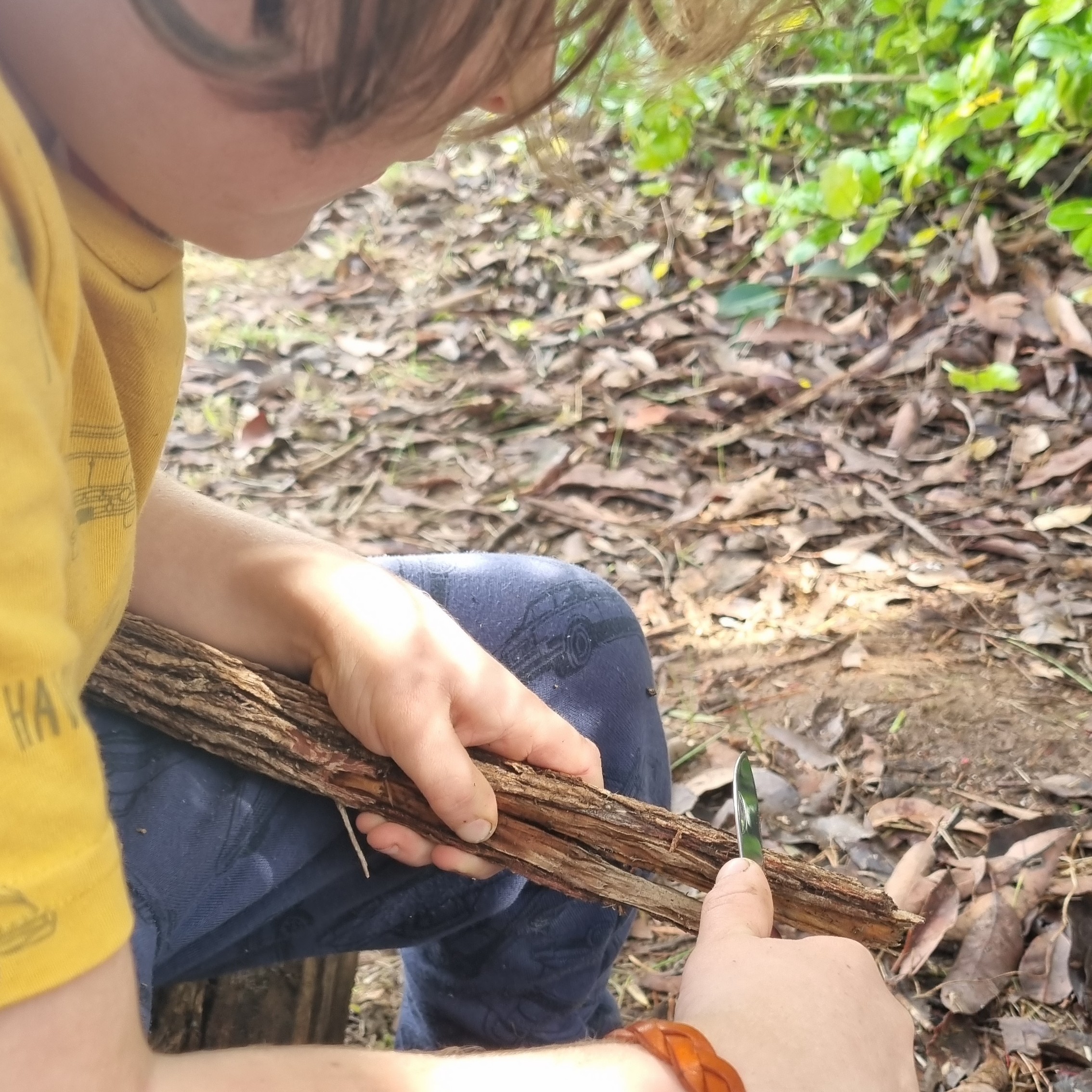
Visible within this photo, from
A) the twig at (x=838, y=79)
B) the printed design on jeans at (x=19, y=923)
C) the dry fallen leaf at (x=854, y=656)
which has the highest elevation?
the twig at (x=838, y=79)

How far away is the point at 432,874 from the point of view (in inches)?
44.9

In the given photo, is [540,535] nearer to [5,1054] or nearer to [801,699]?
[801,699]

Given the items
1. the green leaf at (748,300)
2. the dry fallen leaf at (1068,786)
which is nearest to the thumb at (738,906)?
the dry fallen leaf at (1068,786)

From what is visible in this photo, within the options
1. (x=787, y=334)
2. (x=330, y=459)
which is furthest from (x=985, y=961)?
(x=330, y=459)

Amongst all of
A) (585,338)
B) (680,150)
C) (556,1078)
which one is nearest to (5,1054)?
(556,1078)

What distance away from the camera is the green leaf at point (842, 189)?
2738 mm

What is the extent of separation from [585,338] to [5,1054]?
2.93 metres

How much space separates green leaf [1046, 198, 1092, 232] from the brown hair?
70.8 inches

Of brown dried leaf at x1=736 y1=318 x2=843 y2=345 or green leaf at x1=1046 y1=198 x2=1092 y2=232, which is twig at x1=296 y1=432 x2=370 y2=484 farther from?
green leaf at x1=1046 y1=198 x2=1092 y2=232

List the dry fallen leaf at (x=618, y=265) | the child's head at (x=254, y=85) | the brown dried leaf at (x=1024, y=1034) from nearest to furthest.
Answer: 1. the child's head at (x=254, y=85)
2. the brown dried leaf at (x=1024, y=1034)
3. the dry fallen leaf at (x=618, y=265)

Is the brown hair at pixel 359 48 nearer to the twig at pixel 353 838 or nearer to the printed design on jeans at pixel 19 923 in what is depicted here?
the printed design on jeans at pixel 19 923

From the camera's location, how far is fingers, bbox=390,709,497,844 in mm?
992

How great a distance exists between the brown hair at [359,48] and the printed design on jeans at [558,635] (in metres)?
0.62

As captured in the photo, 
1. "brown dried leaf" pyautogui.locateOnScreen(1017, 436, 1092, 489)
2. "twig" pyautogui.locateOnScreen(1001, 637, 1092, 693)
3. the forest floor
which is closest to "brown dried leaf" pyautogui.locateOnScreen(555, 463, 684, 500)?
the forest floor
